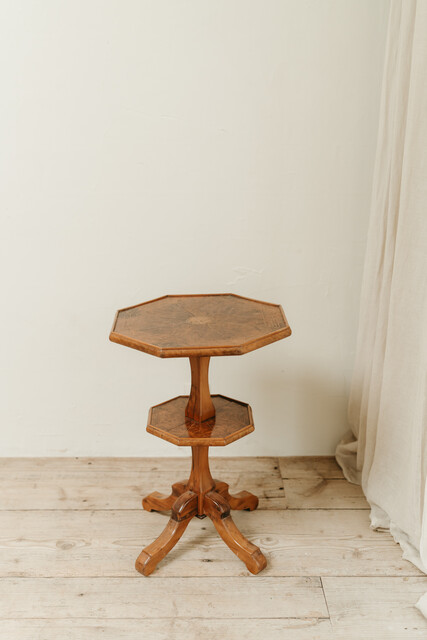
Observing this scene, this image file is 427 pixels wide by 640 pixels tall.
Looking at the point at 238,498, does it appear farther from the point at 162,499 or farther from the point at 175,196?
the point at 175,196

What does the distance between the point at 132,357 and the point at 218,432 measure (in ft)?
2.36

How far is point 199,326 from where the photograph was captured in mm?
1741

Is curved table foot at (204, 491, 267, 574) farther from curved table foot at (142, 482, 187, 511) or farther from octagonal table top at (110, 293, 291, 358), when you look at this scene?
octagonal table top at (110, 293, 291, 358)

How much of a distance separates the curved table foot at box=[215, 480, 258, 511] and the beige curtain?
1.35ft

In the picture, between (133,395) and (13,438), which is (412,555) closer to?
(133,395)

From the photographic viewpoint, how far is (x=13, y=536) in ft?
6.63

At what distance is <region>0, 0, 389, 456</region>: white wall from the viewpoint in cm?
209

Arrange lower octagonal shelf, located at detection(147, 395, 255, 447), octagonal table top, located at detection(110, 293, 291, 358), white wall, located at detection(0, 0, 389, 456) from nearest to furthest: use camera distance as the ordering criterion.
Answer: octagonal table top, located at detection(110, 293, 291, 358) < lower octagonal shelf, located at detection(147, 395, 255, 447) < white wall, located at detection(0, 0, 389, 456)

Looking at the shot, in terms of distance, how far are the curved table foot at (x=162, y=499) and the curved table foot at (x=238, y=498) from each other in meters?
0.12

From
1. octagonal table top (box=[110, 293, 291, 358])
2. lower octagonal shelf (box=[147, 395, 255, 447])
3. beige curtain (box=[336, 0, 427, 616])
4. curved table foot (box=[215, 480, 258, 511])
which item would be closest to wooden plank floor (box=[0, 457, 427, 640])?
curved table foot (box=[215, 480, 258, 511])

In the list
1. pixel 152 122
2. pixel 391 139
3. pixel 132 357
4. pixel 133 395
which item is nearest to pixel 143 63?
pixel 152 122

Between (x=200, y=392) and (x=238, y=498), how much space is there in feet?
1.69

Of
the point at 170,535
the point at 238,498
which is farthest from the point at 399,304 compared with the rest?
the point at 170,535

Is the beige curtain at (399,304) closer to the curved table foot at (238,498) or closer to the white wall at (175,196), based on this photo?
the white wall at (175,196)
